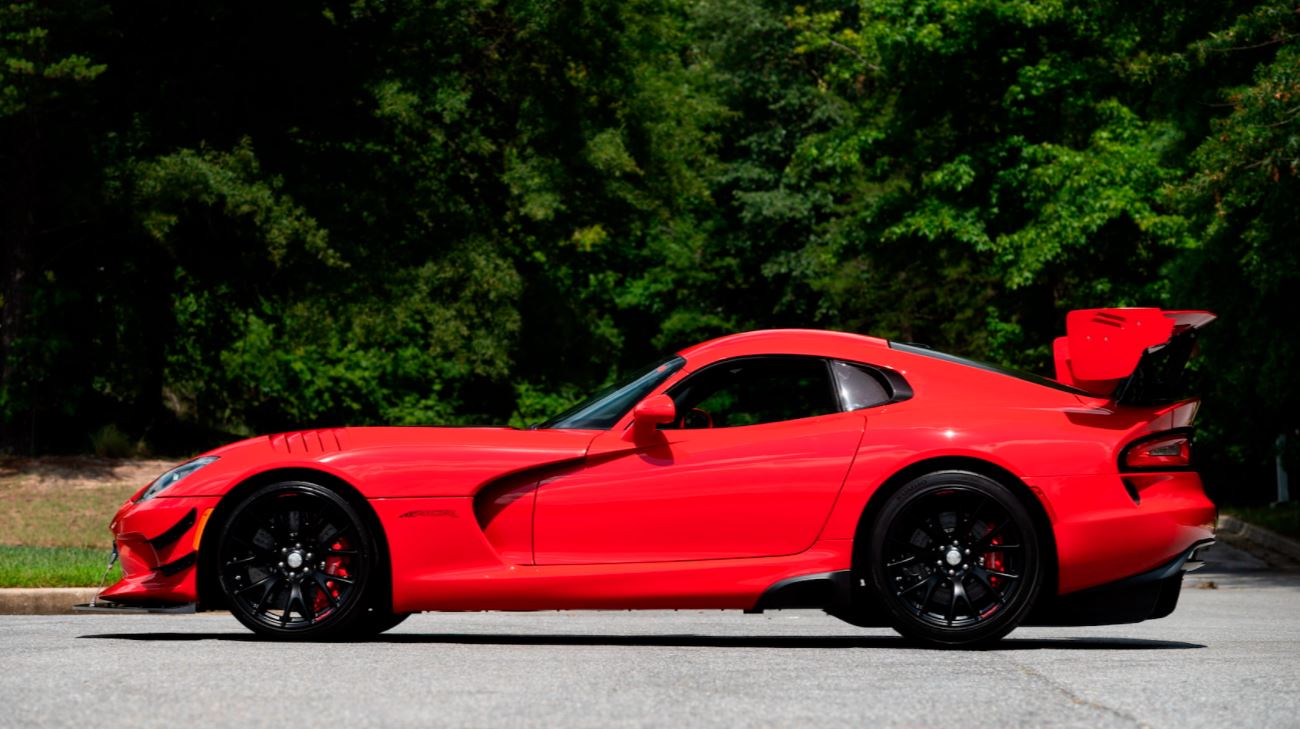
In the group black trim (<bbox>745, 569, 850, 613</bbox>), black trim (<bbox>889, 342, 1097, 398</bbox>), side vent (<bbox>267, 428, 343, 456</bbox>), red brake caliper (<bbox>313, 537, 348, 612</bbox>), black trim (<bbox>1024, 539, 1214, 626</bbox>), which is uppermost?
black trim (<bbox>889, 342, 1097, 398</bbox>)

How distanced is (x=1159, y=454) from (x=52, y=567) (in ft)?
29.0

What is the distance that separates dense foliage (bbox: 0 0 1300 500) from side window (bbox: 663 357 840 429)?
33.3ft

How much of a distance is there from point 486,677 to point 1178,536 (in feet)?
10.6

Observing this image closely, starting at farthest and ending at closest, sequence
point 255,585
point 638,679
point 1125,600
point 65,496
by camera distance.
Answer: point 65,496, point 255,585, point 1125,600, point 638,679

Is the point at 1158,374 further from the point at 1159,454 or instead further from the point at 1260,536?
the point at 1260,536

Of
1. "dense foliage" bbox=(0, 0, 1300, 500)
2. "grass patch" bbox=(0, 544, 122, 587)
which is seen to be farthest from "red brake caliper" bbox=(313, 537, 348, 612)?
"dense foliage" bbox=(0, 0, 1300, 500)

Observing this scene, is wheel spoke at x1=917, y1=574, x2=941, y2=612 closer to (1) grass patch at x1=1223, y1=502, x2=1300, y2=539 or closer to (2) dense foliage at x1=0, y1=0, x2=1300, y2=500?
(2) dense foliage at x1=0, y1=0, x2=1300, y2=500

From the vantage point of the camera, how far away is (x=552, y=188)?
106ft

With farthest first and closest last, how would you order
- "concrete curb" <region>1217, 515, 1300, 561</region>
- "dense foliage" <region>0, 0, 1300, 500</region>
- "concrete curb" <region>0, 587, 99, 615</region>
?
"dense foliage" <region>0, 0, 1300, 500</region>
"concrete curb" <region>1217, 515, 1300, 561</region>
"concrete curb" <region>0, 587, 99, 615</region>

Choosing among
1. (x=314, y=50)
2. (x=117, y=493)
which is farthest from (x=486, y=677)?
(x=314, y=50)

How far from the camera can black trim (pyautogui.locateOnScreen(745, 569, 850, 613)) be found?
757 cm

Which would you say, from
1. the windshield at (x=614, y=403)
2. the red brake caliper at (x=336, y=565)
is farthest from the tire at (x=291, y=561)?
the windshield at (x=614, y=403)

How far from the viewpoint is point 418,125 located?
31.2 metres

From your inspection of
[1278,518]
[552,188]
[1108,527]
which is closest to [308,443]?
[1108,527]
